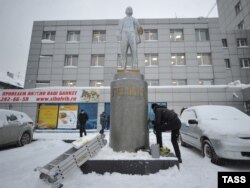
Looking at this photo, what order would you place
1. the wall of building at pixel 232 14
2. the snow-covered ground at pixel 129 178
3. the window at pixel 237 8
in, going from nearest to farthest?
the snow-covered ground at pixel 129 178 < the wall of building at pixel 232 14 < the window at pixel 237 8

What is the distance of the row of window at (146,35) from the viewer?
2053cm

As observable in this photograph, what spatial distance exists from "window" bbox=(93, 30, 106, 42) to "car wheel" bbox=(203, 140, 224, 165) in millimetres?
18064

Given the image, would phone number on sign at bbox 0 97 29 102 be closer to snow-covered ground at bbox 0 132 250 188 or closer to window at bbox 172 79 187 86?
snow-covered ground at bbox 0 132 250 188

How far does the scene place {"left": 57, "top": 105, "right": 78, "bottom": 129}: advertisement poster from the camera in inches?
661

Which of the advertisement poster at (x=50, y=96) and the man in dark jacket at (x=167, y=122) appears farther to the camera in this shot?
the advertisement poster at (x=50, y=96)

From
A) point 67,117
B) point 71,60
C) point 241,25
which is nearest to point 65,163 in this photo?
point 67,117

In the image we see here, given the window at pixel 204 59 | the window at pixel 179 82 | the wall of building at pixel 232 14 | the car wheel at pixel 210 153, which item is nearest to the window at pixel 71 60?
the window at pixel 179 82

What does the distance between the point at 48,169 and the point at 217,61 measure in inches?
810

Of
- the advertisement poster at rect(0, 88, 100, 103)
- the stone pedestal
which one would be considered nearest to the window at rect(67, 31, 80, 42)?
the advertisement poster at rect(0, 88, 100, 103)

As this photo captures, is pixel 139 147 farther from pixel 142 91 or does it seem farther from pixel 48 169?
pixel 48 169

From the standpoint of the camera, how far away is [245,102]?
1555cm

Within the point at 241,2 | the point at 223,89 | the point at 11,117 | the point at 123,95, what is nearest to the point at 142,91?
the point at 123,95

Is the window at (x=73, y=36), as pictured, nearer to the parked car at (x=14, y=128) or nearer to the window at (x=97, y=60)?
the window at (x=97, y=60)

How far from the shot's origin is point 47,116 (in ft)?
55.8
